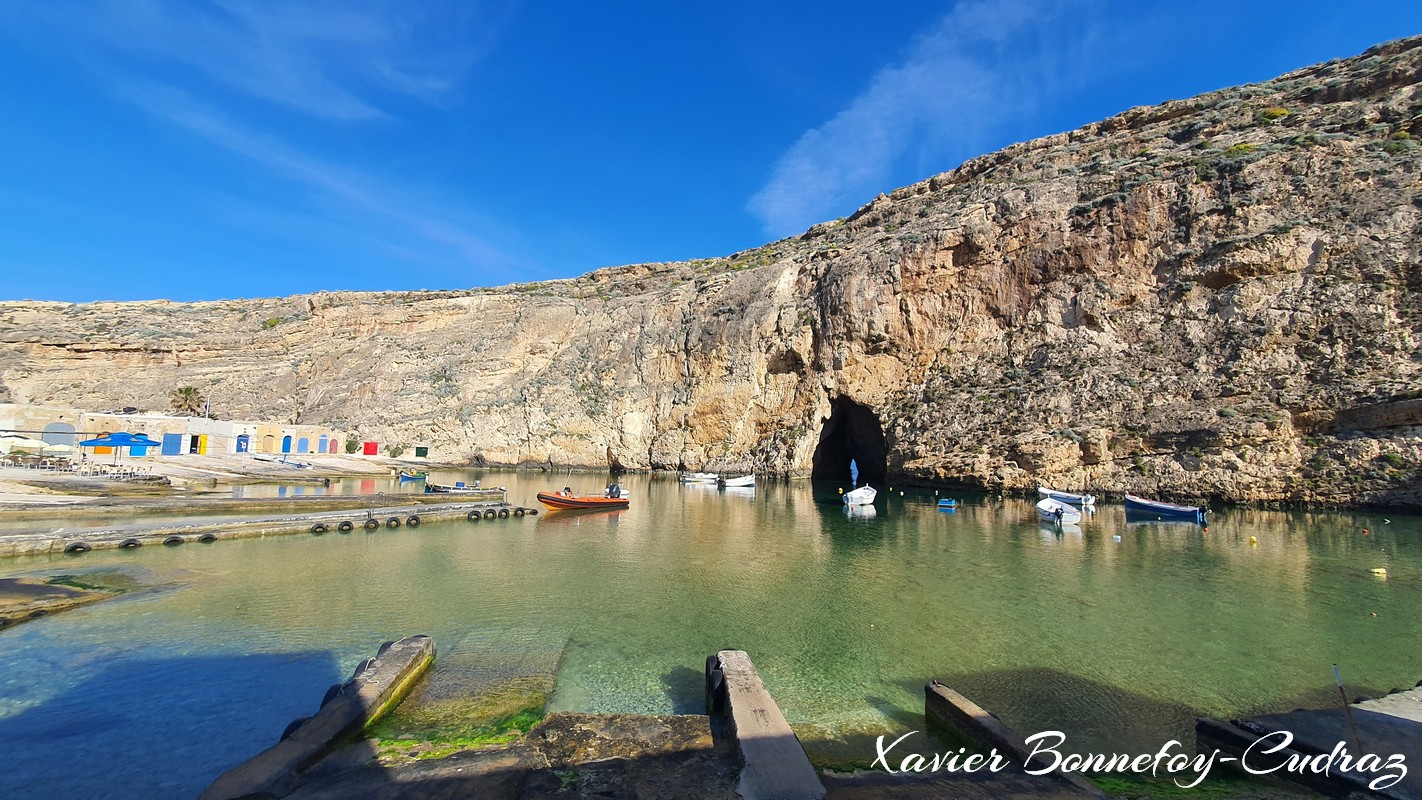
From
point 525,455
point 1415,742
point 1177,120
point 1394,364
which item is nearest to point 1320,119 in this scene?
point 1177,120

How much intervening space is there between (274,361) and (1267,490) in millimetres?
82796

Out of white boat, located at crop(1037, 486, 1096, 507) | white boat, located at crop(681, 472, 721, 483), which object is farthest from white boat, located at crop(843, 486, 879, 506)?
white boat, located at crop(681, 472, 721, 483)

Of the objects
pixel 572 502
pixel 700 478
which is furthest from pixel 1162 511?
pixel 700 478

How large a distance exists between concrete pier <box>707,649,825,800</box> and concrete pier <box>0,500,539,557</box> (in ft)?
52.4

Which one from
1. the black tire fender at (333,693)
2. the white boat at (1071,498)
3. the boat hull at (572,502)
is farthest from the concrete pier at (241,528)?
the white boat at (1071,498)

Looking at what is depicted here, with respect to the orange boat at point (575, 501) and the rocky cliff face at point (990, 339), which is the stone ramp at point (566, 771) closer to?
the orange boat at point (575, 501)

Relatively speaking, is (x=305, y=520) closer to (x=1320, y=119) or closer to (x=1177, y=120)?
(x=1320, y=119)

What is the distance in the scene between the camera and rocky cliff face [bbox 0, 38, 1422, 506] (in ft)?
98.5

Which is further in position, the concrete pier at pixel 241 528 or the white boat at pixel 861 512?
the white boat at pixel 861 512

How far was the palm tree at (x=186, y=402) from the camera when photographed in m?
55.8

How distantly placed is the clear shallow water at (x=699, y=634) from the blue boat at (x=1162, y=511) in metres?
7.39

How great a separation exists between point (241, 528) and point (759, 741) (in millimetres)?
17985

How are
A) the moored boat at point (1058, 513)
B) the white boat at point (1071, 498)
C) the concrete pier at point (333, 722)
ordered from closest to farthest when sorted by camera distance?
the concrete pier at point (333, 722) < the moored boat at point (1058, 513) < the white boat at point (1071, 498)

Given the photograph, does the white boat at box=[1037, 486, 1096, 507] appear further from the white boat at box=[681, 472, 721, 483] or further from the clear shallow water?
the white boat at box=[681, 472, 721, 483]
